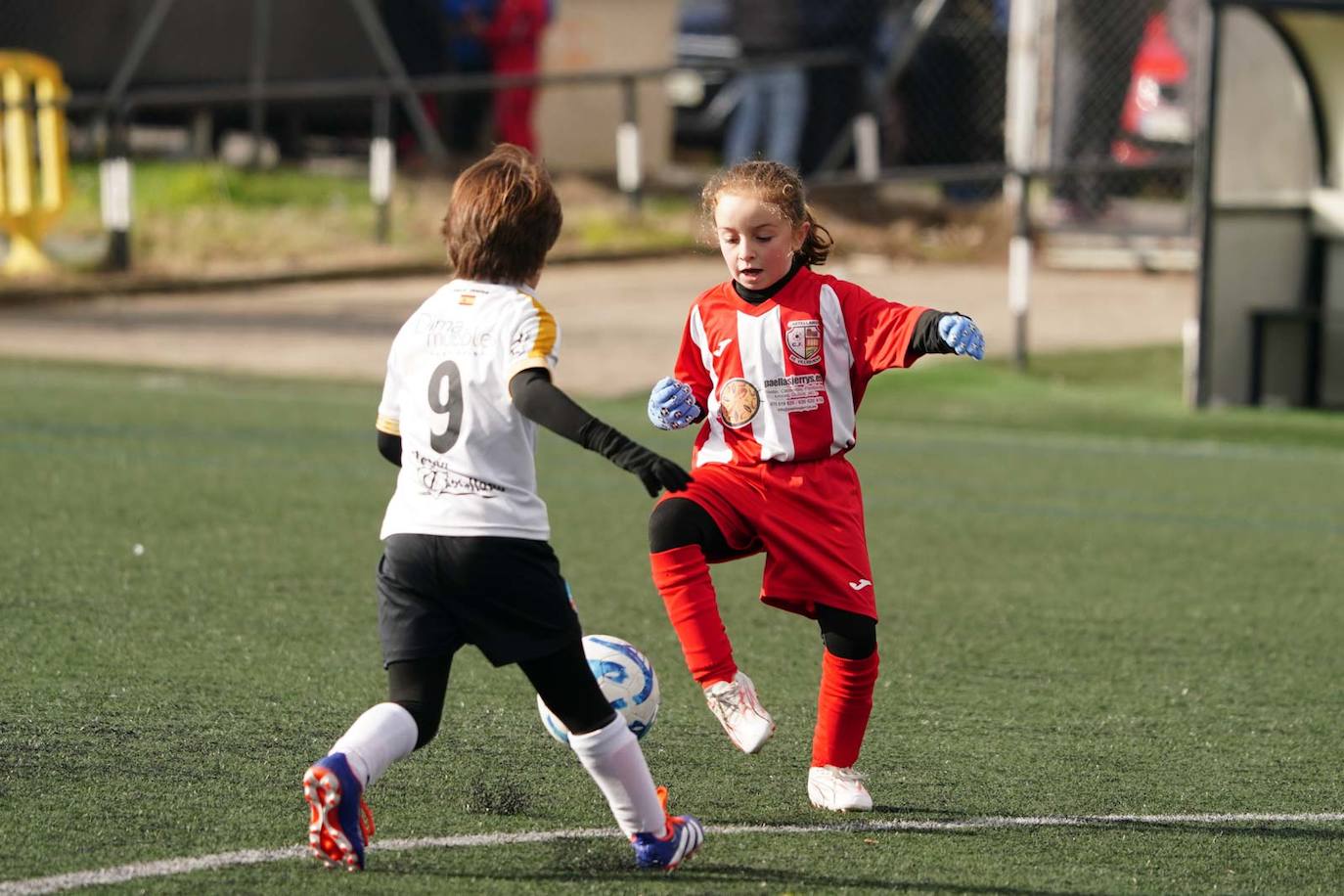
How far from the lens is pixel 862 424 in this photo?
37.2 ft

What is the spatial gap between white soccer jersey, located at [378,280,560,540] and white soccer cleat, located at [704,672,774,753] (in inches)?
30.6

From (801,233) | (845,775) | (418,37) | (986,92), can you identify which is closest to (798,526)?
(845,775)

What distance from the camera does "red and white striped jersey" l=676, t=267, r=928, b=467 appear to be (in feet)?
14.6

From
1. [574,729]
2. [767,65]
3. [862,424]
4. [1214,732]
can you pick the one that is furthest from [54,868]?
[767,65]

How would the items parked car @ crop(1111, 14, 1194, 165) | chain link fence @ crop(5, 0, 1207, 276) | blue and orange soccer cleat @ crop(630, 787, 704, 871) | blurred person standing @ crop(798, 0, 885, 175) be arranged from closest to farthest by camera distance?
blue and orange soccer cleat @ crop(630, 787, 704, 871)
chain link fence @ crop(5, 0, 1207, 276)
blurred person standing @ crop(798, 0, 885, 175)
parked car @ crop(1111, 14, 1194, 165)

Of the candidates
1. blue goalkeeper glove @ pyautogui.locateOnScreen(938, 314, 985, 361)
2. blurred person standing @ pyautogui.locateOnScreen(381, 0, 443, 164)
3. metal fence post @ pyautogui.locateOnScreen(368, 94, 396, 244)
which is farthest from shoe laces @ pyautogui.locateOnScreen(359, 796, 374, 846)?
blurred person standing @ pyautogui.locateOnScreen(381, 0, 443, 164)

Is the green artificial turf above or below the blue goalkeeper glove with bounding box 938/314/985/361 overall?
below

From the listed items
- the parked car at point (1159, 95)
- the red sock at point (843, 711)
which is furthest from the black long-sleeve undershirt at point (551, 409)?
the parked car at point (1159, 95)

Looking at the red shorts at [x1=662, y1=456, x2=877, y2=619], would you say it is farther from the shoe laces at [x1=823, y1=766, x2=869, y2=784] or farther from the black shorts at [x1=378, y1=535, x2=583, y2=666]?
the black shorts at [x1=378, y1=535, x2=583, y2=666]

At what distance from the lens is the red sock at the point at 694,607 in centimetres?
439

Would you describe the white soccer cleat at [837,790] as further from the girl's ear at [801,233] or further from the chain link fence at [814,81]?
the chain link fence at [814,81]

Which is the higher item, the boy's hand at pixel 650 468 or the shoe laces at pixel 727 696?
the boy's hand at pixel 650 468

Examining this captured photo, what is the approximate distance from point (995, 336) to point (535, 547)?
10206mm

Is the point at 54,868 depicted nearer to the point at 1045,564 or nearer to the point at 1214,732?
the point at 1214,732
